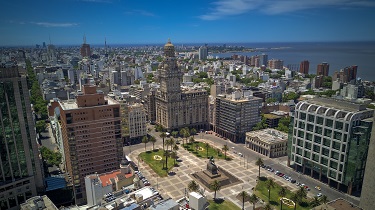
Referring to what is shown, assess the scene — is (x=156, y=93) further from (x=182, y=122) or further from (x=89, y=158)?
(x=89, y=158)

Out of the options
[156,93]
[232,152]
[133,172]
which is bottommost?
[232,152]

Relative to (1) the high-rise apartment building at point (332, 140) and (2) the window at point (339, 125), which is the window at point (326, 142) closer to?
(1) the high-rise apartment building at point (332, 140)

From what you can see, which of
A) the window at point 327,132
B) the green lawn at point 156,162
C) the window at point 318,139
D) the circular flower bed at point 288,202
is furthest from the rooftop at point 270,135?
the green lawn at point 156,162

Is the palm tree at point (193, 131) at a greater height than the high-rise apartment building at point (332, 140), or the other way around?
the high-rise apartment building at point (332, 140)

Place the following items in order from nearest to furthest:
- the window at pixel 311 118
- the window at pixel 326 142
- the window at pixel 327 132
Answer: the window at pixel 327 132 → the window at pixel 326 142 → the window at pixel 311 118

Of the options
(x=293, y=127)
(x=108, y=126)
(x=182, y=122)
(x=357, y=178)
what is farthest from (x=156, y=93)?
(x=357, y=178)

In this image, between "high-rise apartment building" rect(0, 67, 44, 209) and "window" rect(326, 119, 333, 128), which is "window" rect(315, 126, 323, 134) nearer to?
"window" rect(326, 119, 333, 128)

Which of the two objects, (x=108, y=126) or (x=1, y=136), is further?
(x=108, y=126)
